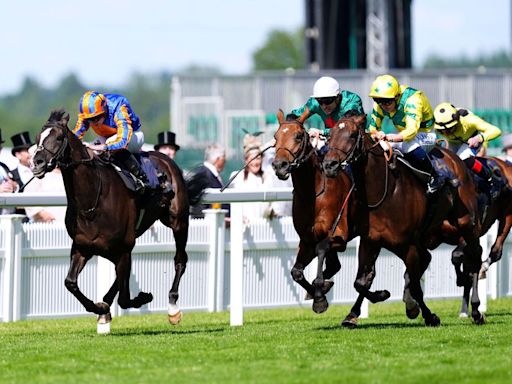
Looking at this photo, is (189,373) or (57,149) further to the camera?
(57,149)

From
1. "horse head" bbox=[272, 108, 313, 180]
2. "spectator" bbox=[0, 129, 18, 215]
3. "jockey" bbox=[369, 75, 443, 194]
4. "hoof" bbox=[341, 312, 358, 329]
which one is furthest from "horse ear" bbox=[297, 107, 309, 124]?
"spectator" bbox=[0, 129, 18, 215]

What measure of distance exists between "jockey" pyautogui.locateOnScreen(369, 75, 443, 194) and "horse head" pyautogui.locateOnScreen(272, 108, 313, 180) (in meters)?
0.71

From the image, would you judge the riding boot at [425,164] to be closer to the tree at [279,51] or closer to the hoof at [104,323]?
the hoof at [104,323]

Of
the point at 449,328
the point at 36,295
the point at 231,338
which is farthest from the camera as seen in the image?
the point at 36,295

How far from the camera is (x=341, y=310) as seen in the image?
49.7ft

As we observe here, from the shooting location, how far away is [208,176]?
44.1 feet

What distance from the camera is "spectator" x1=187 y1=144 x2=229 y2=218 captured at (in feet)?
43.7

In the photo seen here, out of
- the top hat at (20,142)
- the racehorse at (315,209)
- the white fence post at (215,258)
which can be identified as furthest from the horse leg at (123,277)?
the top hat at (20,142)

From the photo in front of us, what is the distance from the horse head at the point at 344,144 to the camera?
10.9 meters

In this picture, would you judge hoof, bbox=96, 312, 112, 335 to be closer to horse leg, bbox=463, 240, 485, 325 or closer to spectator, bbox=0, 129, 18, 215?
spectator, bbox=0, 129, 18, 215

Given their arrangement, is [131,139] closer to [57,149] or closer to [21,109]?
[57,149]

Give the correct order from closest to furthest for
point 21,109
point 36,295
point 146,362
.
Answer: point 146,362 → point 36,295 → point 21,109

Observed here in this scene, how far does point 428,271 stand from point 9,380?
8.44 m

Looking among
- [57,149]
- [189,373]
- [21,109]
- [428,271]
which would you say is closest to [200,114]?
[428,271]
